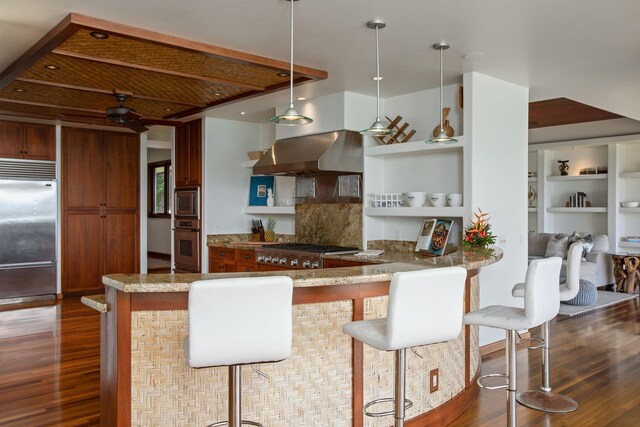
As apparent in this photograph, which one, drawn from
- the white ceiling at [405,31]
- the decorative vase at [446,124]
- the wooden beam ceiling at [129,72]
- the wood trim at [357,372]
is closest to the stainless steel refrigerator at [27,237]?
the wooden beam ceiling at [129,72]

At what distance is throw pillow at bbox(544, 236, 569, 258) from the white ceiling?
390cm

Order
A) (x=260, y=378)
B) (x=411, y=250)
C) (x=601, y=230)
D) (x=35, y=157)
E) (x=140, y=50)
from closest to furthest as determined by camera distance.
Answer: (x=260, y=378)
(x=140, y=50)
(x=411, y=250)
(x=35, y=157)
(x=601, y=230)

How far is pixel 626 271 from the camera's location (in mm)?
7891

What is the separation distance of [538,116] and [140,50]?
5697 millimetres

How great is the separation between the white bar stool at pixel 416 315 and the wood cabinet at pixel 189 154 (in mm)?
4794

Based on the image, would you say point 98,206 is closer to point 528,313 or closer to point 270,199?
point 270,199

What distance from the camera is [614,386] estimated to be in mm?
3807

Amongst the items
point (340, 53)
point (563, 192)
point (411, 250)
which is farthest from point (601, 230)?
point (340, 53)

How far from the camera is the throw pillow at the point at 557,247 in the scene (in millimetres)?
8172

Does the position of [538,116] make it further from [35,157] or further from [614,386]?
[35,157]

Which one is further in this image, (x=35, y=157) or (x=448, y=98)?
(x=35, y=157)

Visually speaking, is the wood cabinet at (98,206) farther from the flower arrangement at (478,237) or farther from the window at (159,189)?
the flower arrangement at (478,237)

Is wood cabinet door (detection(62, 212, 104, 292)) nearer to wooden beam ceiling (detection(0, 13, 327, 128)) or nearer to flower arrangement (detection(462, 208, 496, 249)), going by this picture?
wooden beam ceiling (detection(0, 13, 327, 128))

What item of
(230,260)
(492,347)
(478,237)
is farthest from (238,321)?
(230,260)
